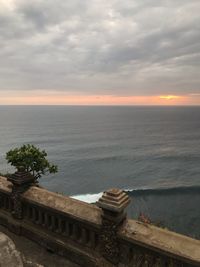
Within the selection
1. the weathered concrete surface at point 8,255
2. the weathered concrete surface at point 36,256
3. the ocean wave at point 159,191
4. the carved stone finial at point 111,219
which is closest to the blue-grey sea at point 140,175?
the ocean wave at point 159,191

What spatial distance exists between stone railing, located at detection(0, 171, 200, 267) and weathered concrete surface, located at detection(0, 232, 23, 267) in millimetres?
1869

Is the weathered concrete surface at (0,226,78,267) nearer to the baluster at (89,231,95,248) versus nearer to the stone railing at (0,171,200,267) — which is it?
the stone railing at (0,171,200,267)

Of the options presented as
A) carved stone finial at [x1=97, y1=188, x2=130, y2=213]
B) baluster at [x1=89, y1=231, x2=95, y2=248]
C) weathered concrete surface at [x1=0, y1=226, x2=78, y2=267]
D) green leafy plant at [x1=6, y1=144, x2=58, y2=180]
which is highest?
carved stone finial at [x1=97, y1=188, x2=130, y2=213]

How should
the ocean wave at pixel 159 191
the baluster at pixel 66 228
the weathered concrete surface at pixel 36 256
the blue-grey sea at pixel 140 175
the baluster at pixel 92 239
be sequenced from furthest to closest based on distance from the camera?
the ocean wave at pixel 159 191, the blue-grey sea at pixel 140 175, the baluster at pixel 66 228, the weathered concrete surface at pixel 36 256, the baluster at pixel 92 239

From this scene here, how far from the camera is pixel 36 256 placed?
7.43 metres

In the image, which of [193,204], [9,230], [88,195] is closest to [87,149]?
[88,195]

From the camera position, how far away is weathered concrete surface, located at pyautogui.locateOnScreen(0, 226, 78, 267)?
23.1 feet

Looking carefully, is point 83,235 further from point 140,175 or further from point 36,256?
point 140,175

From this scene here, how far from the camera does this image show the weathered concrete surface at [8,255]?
5.06 meters

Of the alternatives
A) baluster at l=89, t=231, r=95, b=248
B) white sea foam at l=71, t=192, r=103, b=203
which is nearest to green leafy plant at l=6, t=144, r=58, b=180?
baluster at l=89, t=231, r=95, b=248

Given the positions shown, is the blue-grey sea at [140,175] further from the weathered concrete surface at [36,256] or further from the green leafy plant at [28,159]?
the weathered concrete surface at [36,256]

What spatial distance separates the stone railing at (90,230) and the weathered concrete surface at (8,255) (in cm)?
187

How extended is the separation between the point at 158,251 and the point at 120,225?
1.07 meters

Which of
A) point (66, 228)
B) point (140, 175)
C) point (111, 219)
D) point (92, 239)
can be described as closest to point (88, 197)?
point (140, 175)
